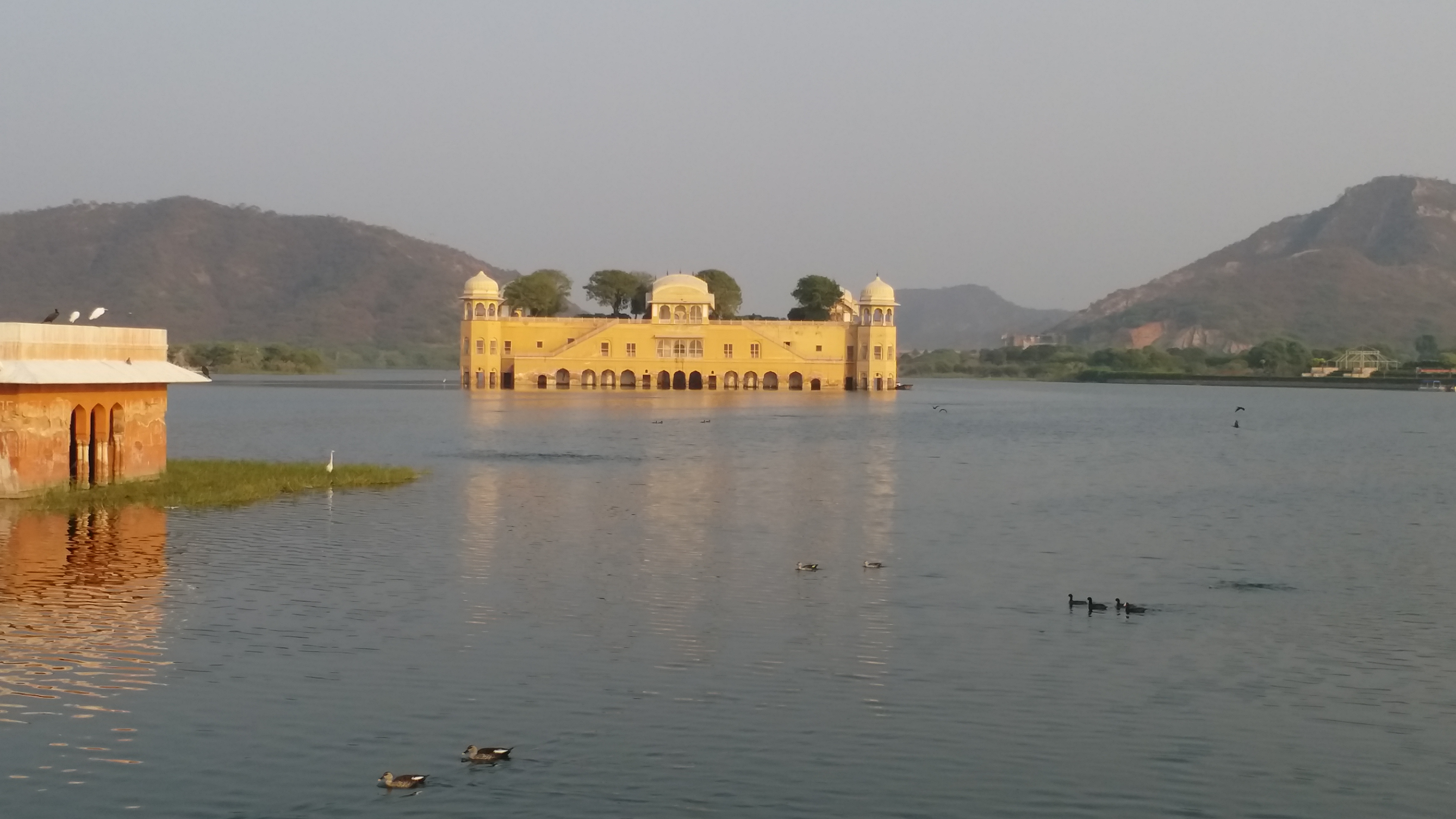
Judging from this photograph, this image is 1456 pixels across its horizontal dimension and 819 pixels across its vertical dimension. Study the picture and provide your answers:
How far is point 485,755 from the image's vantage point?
41.9 feet

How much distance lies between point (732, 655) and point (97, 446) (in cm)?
1780

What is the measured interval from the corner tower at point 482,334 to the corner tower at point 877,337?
26460mm

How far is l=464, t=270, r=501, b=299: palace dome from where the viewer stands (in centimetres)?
11544

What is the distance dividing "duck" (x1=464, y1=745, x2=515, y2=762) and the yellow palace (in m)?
101

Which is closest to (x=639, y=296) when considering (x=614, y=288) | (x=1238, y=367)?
(x=614, y=288)

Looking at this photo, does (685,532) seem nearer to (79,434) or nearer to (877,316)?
(79,434)

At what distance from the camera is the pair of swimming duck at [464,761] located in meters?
12.0

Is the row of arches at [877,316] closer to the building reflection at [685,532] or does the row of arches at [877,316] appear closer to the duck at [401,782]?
the building reflection at [685,532]

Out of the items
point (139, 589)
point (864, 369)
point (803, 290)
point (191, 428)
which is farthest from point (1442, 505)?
point (803, 290)

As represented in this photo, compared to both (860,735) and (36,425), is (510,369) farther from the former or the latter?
(860,735)

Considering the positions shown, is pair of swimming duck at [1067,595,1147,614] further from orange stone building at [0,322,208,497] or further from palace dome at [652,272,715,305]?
palace dome at [652,272,715,305]

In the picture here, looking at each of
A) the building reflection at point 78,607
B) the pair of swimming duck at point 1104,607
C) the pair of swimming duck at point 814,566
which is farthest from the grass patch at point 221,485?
the pair of swimming duck at point 1104,607

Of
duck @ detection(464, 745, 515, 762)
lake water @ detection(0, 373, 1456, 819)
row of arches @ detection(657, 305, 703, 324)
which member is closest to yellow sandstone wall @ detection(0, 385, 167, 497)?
lake water @ detection(0, 373, 1456, 819)

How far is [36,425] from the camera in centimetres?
2798
